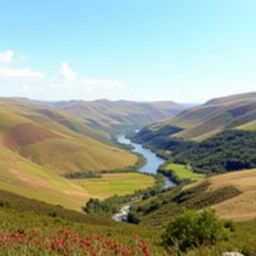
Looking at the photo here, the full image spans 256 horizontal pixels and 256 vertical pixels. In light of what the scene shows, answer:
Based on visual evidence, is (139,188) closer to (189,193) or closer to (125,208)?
(125,208)

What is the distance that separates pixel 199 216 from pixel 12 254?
100ft

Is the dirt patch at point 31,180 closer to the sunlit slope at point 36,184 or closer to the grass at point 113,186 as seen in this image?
the sunlit slope at point 36,184

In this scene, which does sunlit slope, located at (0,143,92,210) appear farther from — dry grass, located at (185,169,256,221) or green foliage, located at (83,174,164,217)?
dry grass, located at (185,169,256,221)

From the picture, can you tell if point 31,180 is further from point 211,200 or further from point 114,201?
point 211,200

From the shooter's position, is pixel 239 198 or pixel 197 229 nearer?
pixel 197 229

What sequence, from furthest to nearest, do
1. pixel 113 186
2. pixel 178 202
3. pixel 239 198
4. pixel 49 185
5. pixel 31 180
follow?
pixel 113 186 → pixel 49 185 → pixel 31 180 → pixel 178 202 → pixel 239 198

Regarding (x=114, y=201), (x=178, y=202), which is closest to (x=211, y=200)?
(x=178, y=202)

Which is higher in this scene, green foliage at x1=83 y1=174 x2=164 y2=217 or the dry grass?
the dry grass

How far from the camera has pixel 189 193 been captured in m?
130

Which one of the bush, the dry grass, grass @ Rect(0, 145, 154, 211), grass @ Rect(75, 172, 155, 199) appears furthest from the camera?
grass @ Rect(75, 172, 155, 199)

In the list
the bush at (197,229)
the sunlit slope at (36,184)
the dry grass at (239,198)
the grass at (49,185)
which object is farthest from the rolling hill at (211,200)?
the bush at (197,229)

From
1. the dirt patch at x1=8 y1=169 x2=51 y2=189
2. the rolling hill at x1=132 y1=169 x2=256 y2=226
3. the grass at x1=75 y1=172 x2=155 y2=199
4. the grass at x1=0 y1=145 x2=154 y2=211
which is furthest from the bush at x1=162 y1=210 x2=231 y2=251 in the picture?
the grass at x1=75 y1=172 x2=155 y2=199

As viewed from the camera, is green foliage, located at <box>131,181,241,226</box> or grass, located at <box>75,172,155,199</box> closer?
green foliage, located at <box>131,181,241,226</box>

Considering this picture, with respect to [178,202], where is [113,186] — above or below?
below
